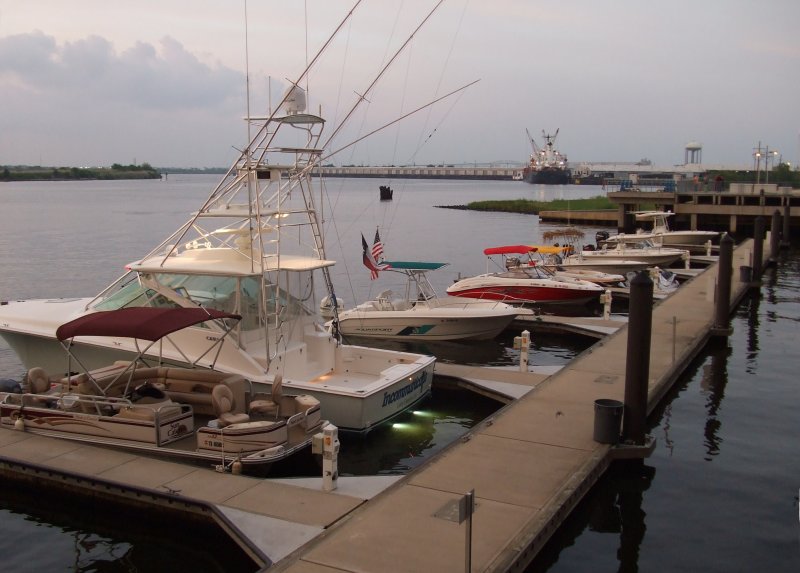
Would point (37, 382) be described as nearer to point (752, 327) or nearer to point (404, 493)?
point (404, 493)

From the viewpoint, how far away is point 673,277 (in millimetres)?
29297

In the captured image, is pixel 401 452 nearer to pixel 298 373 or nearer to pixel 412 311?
pixel 298 373

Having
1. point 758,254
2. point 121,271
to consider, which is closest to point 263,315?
point 758,254

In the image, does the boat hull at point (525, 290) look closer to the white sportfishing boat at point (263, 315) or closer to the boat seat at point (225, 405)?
the white sportfishing boat at point (263, 315)

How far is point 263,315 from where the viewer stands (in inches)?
523

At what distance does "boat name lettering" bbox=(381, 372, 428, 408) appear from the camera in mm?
12867

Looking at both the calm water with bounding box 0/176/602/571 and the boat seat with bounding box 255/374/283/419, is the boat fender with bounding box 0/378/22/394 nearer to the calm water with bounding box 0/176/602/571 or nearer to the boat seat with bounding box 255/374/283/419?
the calm water with bounding box 0/176/602/571

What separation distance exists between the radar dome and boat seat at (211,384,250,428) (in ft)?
16.7

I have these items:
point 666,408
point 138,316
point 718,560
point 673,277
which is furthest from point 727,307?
point 138,316

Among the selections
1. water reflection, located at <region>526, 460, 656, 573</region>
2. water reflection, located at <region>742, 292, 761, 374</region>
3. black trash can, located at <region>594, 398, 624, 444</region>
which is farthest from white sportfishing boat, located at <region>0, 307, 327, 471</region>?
water reflection, located at <region>742, 292, 761, 374</region>

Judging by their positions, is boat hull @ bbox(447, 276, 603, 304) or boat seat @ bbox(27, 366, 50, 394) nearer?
boat seat @ bbox(27, 366, 50, 394)

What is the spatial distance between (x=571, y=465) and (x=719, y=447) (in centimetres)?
401

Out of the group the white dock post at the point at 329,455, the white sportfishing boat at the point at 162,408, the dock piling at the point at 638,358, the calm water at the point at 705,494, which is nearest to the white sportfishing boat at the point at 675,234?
the calm water at the point at 705,494

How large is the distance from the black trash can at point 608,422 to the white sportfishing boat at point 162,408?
4.00 metres
